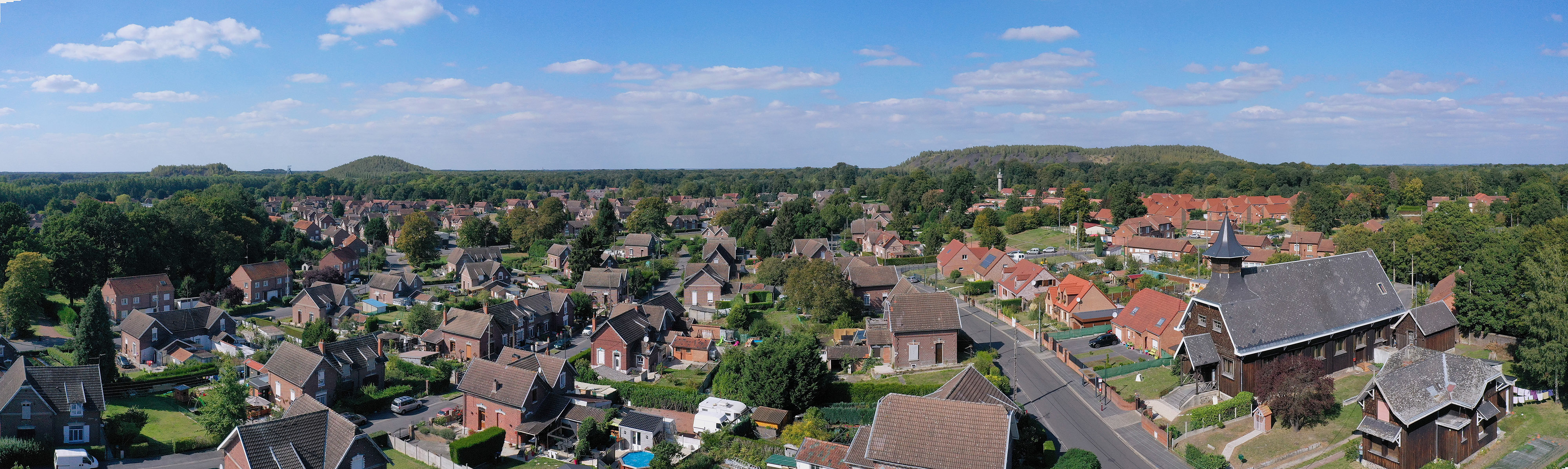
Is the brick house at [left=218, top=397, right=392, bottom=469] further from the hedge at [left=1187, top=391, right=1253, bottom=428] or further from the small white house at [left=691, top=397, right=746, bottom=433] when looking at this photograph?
the hedge at [left=1187, top=391, right=1253, bottom=428]

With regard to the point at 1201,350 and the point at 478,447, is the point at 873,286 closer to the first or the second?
the point at 1201,350

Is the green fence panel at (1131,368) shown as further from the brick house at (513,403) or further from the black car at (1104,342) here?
the brick house at (513,403)

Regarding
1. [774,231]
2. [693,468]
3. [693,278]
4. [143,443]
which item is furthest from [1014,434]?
[774,231]

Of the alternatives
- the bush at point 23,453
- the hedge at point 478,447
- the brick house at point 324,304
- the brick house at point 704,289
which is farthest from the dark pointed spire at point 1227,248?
the brick house at point 324,304

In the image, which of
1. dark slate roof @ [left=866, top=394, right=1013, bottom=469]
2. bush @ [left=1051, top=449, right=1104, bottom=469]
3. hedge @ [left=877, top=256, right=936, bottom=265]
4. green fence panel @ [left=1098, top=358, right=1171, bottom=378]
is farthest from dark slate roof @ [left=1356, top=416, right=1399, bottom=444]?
hedge @ [left=877, top=256, right=936, bottom=265]

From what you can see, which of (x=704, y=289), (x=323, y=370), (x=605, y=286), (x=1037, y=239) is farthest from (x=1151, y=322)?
(x=1037, y=239)

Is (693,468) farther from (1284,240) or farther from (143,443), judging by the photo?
(1284,240)
